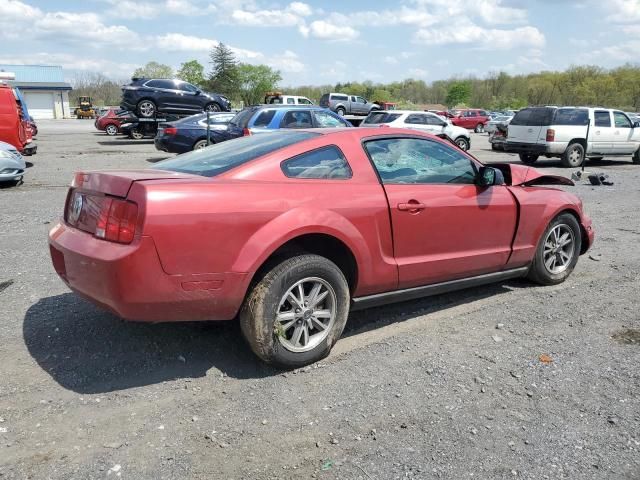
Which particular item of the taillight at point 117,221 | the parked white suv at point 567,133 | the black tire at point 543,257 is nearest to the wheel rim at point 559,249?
the black tire at point 543,257

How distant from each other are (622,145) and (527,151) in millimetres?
3848

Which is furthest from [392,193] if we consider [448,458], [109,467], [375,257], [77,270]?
[109,467]

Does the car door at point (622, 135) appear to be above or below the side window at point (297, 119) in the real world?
below

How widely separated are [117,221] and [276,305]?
104 cm

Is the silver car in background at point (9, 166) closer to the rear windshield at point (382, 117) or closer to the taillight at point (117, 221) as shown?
the taillight at point (117, 221)

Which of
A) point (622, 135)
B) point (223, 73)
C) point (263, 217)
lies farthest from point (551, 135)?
point (223, 73)

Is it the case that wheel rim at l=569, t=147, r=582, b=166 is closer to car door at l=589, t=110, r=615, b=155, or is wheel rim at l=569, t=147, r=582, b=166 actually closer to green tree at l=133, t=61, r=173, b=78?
car door at l=589, t=110, r=615, b=155

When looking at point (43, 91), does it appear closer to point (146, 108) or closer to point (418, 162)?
point (146, 108)

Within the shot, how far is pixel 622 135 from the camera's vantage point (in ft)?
58.1

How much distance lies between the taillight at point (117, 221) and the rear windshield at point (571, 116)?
15.7 m

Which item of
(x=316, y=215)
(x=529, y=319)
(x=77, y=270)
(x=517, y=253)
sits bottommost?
(x=529, y=319)

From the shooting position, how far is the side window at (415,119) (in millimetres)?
19969

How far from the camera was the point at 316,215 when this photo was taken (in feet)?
11.2

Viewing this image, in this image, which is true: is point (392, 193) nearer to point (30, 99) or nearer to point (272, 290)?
point (272, 290)
